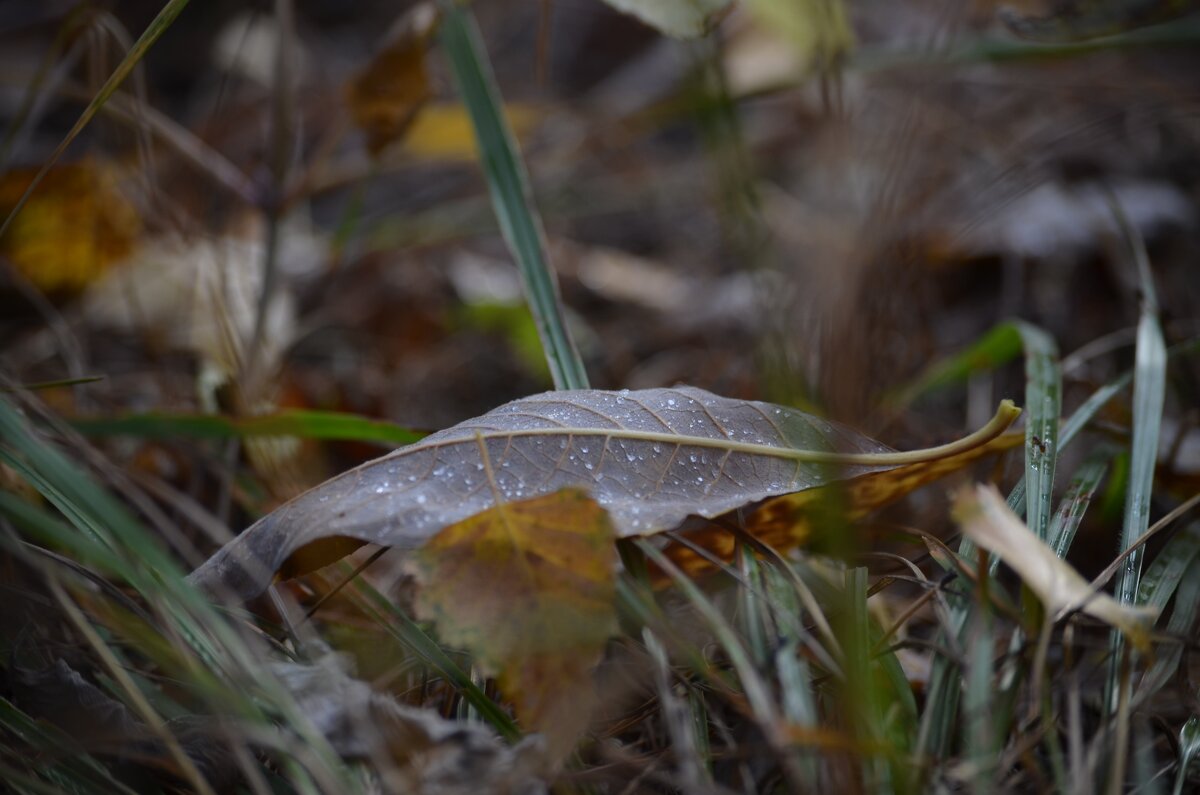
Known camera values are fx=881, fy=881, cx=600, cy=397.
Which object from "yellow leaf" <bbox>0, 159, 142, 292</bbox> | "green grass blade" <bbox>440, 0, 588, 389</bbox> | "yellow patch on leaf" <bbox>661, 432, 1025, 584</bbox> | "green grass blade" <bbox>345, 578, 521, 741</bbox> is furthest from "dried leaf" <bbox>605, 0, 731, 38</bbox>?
"yellow leaf" <bbox>0, 159, 142, 292</bbox>

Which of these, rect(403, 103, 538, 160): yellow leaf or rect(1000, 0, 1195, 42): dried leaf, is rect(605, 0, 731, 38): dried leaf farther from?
rect(403, 103, 538, 160): yellow leaf

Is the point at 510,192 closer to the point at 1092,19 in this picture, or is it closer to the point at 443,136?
the point at 1092,19

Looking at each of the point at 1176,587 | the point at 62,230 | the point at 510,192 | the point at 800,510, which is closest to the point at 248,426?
the point at 510,192

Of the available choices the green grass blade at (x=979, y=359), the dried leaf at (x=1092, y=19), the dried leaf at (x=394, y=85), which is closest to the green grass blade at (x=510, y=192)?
the dried leaf at (x=394, y=85)

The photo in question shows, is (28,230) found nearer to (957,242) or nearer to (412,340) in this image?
(412,340)

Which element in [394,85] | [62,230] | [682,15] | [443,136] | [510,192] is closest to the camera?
[682,15]

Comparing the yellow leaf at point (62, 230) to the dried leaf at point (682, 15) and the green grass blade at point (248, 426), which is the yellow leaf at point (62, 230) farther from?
the dried leaf at point (682, 15)

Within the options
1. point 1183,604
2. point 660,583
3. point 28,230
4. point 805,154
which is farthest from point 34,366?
point 805,154
